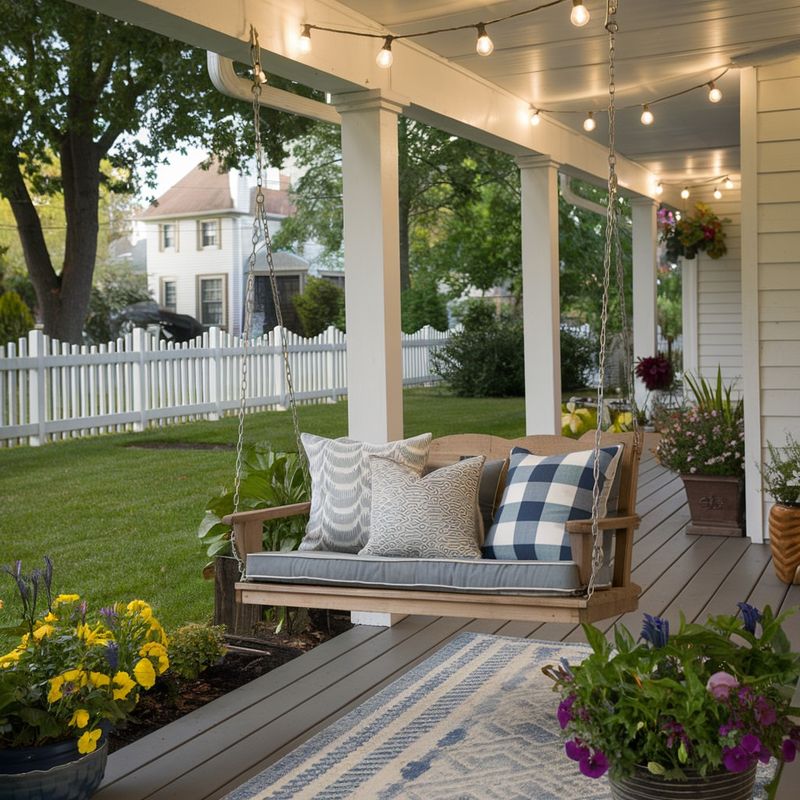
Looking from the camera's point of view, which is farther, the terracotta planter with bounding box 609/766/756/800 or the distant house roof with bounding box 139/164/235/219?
the distant house roof with bounding box 139/164/235/219

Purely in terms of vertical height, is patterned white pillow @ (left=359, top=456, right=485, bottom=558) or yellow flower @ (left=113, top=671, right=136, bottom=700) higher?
patterned white pillow @ (left=359, top=456, right=485, bottom=558)

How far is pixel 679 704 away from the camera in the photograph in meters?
2.30

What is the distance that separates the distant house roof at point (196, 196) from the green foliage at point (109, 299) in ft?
6.62

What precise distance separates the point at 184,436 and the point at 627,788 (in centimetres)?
888

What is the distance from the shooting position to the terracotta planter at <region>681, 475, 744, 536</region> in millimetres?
6320

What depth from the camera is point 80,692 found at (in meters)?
2.85

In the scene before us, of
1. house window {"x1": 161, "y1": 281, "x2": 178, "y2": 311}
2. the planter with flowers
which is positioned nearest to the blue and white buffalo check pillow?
the planter with flowers

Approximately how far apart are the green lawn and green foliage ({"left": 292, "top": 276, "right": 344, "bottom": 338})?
6.33 m

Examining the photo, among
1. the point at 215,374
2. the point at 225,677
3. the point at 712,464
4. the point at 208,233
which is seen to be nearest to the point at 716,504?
the point at 712,464

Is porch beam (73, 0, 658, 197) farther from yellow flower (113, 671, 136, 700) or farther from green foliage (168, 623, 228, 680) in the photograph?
green foliage (168, 623, 228, 680)

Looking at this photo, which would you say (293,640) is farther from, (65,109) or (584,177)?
(65,109)

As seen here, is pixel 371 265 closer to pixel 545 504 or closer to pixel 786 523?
pixel 545 504

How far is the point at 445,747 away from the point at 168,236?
936 inches

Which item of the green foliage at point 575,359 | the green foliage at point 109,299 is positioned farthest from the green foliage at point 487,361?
the green foliage at point 109,299
